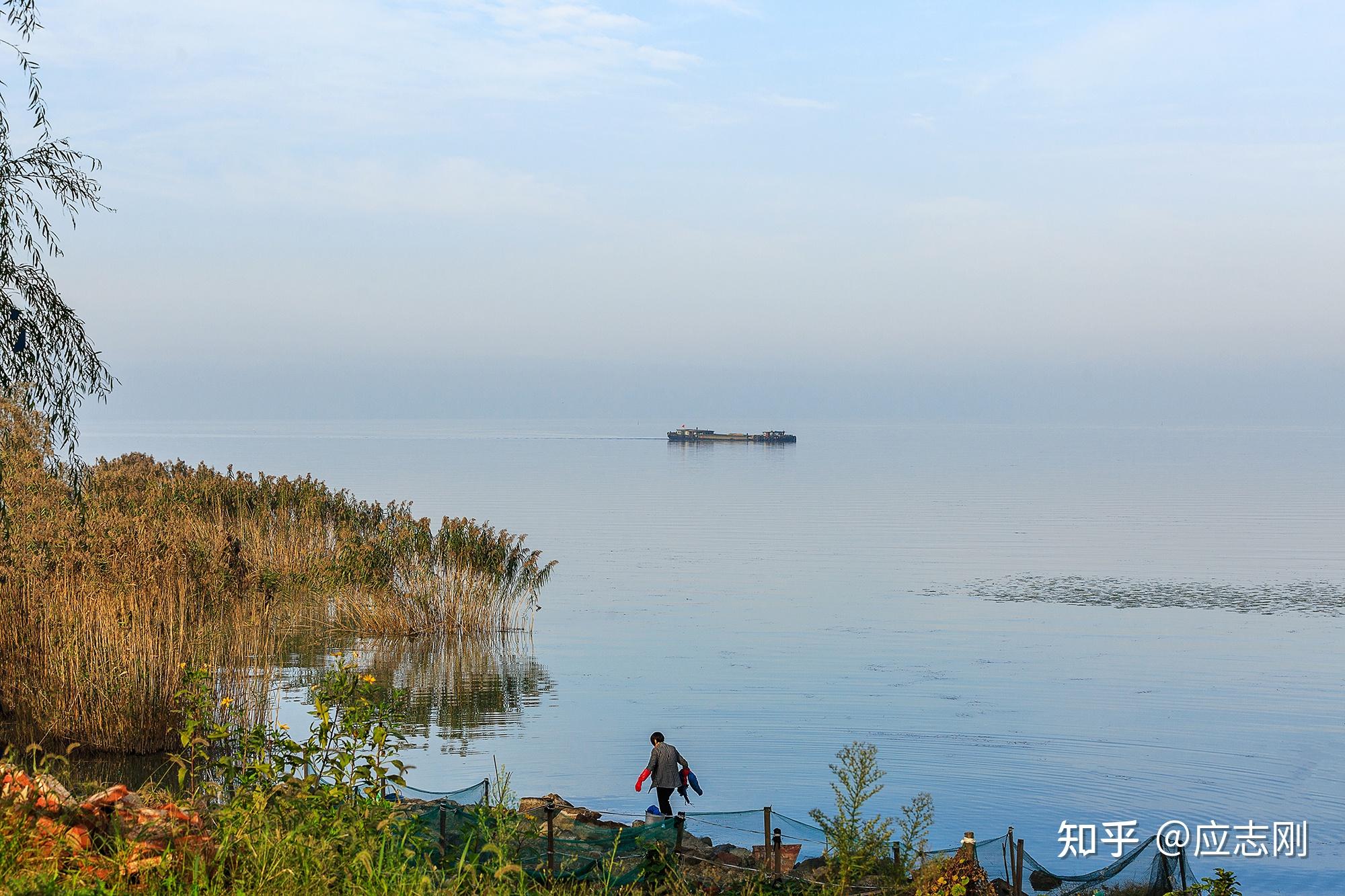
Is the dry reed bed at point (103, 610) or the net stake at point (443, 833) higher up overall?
the dry reed bed at point (103, 610)

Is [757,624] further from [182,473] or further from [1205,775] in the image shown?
[182,473]

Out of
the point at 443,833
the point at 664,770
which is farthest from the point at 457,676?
the point at 443,833

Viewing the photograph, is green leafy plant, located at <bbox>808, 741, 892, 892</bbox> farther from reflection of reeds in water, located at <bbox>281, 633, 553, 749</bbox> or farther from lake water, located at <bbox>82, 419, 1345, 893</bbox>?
reflection of reeds in water, located at <bbox>281, 633, 553, 749</bbox>

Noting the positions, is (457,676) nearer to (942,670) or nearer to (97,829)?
(942,670)

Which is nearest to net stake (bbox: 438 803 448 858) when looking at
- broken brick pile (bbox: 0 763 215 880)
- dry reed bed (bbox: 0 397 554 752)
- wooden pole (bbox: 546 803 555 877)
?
wooden pole (bbox: 546 803 555 877)

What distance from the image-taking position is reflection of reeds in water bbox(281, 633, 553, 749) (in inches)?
857

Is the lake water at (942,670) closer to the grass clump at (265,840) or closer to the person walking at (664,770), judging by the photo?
the person walking at (664,770)

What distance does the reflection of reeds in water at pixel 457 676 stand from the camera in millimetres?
21766

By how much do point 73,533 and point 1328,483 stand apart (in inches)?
3903

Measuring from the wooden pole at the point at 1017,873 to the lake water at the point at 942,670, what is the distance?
4.45 metres

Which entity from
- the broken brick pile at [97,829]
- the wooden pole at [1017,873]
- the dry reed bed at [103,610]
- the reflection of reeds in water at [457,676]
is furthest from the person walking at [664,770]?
the broken brick pile at [97,829]

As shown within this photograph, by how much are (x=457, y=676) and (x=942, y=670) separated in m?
10.3

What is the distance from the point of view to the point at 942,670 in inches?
1064

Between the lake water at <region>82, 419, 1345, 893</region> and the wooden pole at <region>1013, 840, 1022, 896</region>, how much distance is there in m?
4.45
